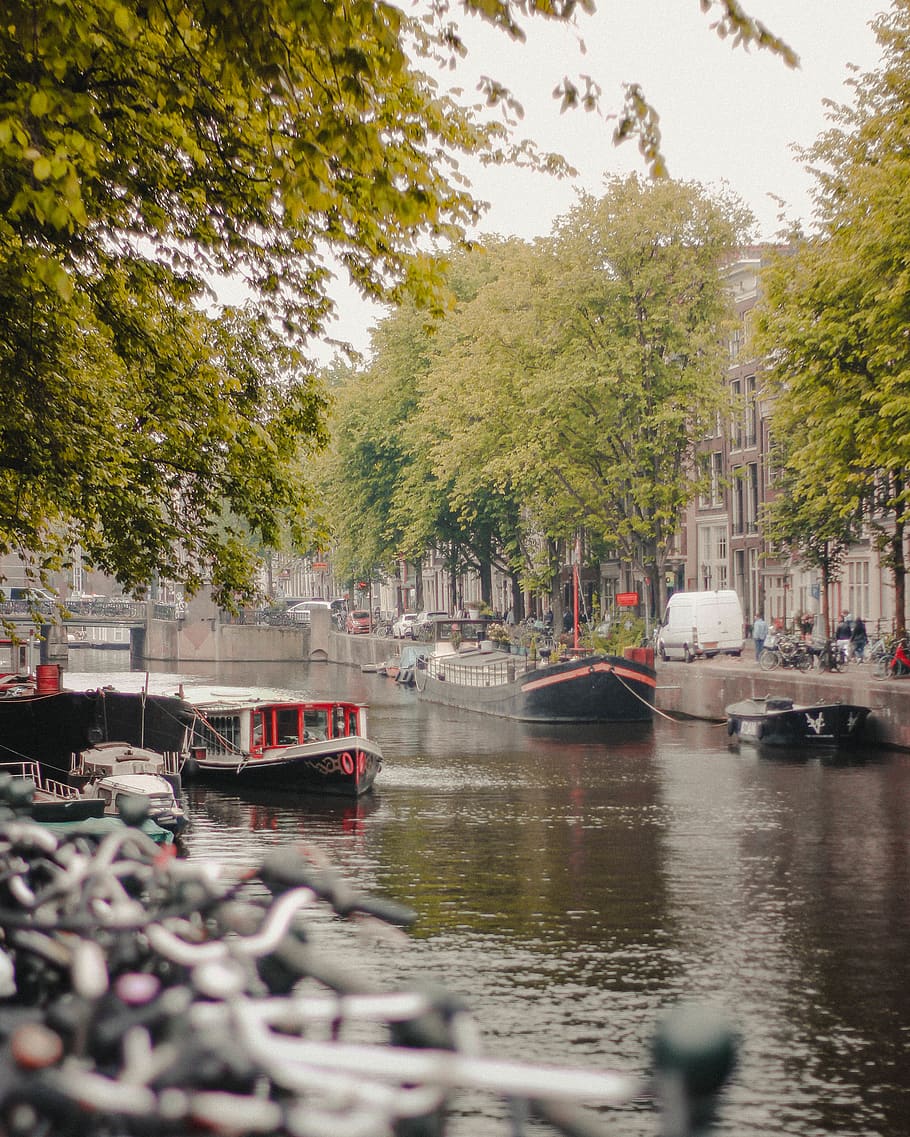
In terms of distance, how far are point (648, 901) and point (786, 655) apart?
2632 cm

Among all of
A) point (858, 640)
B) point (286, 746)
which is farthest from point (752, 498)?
point (286, 746)

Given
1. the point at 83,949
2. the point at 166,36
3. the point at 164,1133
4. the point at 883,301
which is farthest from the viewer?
the point at 883,301

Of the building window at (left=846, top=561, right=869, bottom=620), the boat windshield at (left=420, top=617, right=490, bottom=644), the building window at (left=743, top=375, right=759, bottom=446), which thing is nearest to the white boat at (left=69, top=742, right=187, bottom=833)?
the building window at (left=846, top=561, right=869, bottom=620)

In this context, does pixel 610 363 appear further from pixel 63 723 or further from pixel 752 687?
pixel 63 723

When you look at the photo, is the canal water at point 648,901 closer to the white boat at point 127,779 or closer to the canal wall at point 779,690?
the white boat at point 127,779

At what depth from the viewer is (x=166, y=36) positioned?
38.8 feet

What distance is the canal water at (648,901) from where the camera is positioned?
11.0 metres

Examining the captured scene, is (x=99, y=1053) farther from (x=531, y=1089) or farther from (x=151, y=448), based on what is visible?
(x=151, y=448)

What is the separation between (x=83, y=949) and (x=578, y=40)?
695 centimetres

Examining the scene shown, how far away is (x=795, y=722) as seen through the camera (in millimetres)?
34688

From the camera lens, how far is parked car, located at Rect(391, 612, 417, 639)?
8038 cm

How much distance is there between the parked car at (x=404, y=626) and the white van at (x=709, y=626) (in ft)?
82.9

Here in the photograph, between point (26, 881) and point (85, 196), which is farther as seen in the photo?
point (85, 196)

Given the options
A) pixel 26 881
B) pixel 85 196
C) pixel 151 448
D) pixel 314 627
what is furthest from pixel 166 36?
pixel 314 627
